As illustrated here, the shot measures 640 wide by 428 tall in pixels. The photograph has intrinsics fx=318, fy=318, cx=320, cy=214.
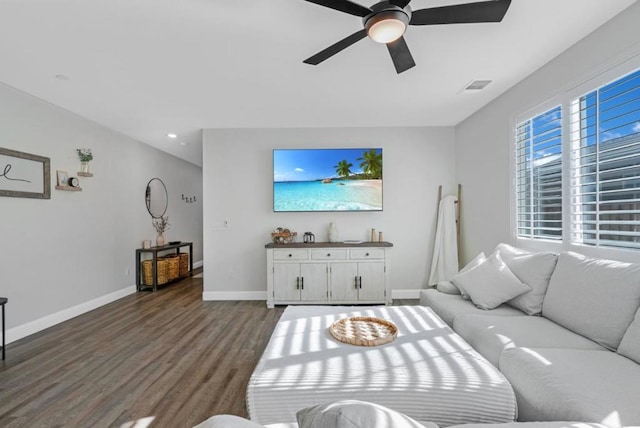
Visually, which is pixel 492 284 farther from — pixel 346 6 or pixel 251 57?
pixel 251 57

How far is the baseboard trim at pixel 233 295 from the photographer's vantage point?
14.6 feet

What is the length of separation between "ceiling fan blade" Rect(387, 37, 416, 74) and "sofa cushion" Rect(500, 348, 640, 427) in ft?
6.02

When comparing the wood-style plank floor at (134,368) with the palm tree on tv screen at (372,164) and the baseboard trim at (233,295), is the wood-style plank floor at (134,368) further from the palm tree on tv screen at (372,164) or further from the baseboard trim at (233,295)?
the palm tree on tv screen at (372,164)

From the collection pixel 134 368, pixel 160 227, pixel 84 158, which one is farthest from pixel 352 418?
pixel 160 227

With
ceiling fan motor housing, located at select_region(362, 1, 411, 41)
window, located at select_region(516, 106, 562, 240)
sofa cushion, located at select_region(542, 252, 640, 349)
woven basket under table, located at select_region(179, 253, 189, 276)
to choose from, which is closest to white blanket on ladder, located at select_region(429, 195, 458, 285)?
window, located at select_region(516, 106, 562, 240)

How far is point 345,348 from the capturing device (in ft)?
5.62

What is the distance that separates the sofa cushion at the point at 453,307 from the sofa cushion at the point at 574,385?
2.29 ft

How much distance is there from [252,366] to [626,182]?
2884mm

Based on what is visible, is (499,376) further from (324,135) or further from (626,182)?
(324,135)

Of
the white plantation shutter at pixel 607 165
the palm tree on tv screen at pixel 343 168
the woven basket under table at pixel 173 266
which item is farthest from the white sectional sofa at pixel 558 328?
the woven basket under table at pixel 173 266

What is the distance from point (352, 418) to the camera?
587 mm

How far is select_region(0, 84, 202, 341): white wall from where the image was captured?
10.2 feet

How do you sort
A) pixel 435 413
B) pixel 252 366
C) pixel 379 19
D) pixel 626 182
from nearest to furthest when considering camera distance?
pixel 435 413 → pixel 379 19 → pixel 626 182 → pixel 252 366

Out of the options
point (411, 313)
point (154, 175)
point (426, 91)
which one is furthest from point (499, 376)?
point (154, 175)
